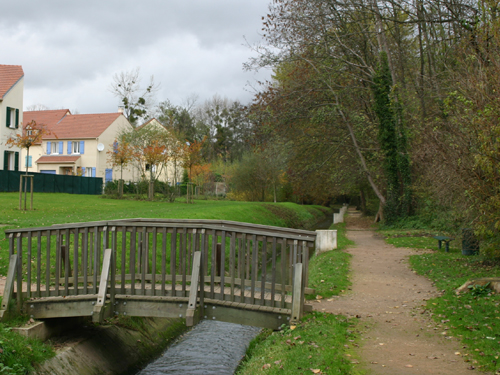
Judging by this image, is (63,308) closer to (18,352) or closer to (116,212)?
(18,352)

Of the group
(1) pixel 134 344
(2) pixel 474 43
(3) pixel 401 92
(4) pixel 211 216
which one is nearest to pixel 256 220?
(4) pixel 211 216

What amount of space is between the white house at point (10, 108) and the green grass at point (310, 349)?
124 ft

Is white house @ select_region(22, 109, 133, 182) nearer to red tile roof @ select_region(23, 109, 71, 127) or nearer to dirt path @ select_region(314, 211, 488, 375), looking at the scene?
red tile roof @ select_region(23, 109, 71, 127)

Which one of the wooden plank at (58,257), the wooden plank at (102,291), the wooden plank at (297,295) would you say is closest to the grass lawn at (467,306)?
the wooden plank at (297,295)

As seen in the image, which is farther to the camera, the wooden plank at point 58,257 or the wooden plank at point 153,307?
the wooden plank at point 58,257

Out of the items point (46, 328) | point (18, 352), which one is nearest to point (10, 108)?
point (46, 328)

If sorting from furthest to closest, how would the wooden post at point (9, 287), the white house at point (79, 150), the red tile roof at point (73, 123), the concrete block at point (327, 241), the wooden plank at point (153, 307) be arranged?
the red tile roof at point (73, 123) < the white house at point (79, 150) < the concrete block at point (327, 241) < the wooden plank at point (153, 307) < the wooden post at point (9, 287)

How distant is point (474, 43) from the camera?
1338 centimetres

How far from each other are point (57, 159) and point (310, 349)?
54.4 meters

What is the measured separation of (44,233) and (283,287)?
4.09 metres

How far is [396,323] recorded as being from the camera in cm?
780

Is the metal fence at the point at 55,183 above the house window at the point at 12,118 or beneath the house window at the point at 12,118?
beneath

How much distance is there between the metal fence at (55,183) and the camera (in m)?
36.1

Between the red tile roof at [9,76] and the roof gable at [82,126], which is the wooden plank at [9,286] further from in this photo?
the roof gable at [82,126]
